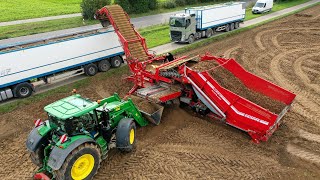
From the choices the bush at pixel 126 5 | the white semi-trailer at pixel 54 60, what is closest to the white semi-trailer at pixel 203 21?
the white semi-trailer at pixel 54 60

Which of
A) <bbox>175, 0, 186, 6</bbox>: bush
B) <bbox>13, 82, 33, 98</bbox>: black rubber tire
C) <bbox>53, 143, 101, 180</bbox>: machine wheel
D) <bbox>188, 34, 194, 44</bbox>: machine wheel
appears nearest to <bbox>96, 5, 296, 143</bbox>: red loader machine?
<bbox>53, 143, 101, 180</bbox>: machine wheel

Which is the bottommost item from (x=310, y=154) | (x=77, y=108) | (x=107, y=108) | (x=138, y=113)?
(x=310, y=154)

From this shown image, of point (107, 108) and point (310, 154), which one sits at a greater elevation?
point (107, 108)

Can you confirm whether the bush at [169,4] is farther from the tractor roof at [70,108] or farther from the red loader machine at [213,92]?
the tractor roof at [70,108]

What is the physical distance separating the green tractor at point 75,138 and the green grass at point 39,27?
72.3 feet

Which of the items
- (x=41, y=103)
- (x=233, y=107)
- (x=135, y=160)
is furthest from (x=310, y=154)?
(x=41, y=103)

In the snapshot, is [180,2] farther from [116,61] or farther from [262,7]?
[116,61]

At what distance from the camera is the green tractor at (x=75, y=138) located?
7535mm

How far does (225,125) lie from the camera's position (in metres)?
11.3

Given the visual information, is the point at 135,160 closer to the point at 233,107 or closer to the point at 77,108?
the point at 77,108

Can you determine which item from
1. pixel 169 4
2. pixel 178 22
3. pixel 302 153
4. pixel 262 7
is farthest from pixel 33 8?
pixel 302 153

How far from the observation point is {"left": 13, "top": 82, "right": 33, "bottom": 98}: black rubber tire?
583 inches

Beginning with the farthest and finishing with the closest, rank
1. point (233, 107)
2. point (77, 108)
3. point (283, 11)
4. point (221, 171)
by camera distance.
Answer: point (283, 11), point (233, 107), point (221, 171), point (77, 108)

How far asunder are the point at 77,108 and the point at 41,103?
750 cm
